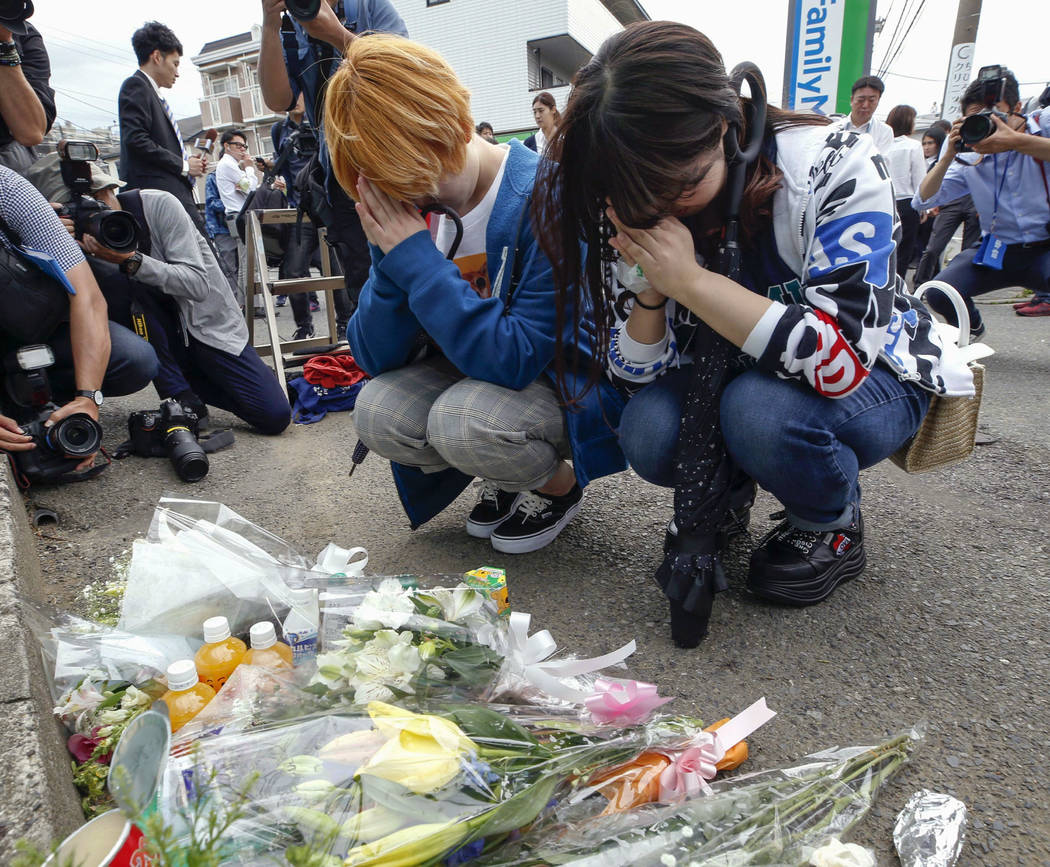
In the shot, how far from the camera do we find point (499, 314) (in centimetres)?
185

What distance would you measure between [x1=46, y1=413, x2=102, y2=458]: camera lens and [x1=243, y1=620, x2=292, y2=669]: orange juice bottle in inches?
68.2

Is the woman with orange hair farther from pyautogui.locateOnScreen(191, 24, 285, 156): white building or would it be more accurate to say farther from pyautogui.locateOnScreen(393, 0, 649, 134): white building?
pyautogui.locateOnScreen(191, 24, 285, 156): white building

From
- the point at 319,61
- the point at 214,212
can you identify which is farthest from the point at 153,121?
the point at 214,212

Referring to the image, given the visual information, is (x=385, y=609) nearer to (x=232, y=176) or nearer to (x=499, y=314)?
(x=499, y=314)

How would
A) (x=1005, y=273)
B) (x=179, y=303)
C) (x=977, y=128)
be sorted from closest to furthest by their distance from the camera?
(x=179, y=303) < (x=977, y=128) < (x=1005, y=273)

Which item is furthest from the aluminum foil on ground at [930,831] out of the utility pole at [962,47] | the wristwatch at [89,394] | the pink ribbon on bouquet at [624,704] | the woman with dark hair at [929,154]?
the utility pole at [962,47]

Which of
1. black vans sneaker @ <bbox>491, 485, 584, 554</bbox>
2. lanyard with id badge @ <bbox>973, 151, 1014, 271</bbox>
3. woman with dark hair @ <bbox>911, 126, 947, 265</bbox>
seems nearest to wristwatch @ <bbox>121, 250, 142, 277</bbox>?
black vans sneaker @ <bbox>491, 485, 584, 554</bbox>

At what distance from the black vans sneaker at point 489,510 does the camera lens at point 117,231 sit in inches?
81.2

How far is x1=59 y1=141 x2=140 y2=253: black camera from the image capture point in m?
3.05

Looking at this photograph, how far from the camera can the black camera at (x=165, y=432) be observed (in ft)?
9.97

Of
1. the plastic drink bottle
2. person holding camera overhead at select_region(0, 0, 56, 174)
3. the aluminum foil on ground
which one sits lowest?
the aluminum foil on ground

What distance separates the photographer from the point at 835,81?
213 inches

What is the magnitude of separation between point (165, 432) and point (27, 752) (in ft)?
7.43

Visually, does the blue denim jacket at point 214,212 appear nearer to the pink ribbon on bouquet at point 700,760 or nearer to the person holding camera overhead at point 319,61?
the person holding camera overhead at point 319,61
